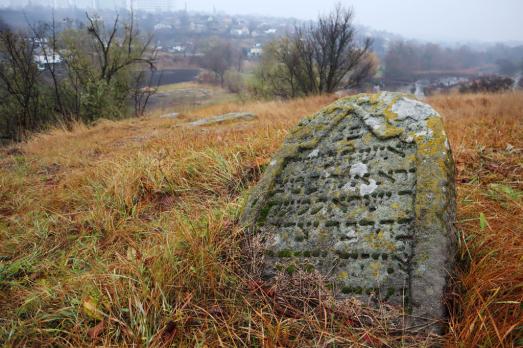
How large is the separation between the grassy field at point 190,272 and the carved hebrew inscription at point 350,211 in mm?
198

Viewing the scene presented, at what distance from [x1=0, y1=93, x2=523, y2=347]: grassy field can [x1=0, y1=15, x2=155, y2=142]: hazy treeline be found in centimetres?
881

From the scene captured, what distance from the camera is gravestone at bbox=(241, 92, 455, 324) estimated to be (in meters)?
1.74

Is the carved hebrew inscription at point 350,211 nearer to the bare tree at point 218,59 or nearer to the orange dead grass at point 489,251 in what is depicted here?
the orange dead grass at point 489,251

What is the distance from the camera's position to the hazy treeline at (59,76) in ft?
45.3

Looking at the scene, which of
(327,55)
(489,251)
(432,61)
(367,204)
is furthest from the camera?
(432,61)

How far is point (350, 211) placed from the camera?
210 cm

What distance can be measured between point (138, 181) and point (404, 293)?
9.39ft

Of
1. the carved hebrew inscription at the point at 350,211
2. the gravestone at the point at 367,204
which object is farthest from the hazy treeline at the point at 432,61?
the carved hebrew inscription at the point at 350,211

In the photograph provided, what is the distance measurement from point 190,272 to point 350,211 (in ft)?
3.49

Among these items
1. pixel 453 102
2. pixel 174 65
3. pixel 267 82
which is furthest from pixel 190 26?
pixel 453 102

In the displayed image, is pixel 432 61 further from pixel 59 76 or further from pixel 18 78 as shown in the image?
pixel 18 78

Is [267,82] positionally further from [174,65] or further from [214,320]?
[174,65]

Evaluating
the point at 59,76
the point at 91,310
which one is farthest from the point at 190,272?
the point at 59,76

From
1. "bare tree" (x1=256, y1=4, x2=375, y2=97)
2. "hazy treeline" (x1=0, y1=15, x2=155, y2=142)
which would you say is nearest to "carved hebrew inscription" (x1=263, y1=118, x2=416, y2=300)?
"hazy treeline" (x1=0, y1=15, x2=155, y2=142)
